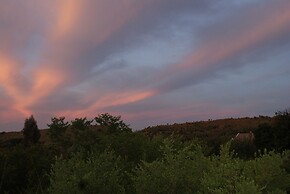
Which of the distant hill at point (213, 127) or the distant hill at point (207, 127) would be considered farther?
the distant hill at point (207, 127)

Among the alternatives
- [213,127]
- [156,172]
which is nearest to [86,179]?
[156,172]

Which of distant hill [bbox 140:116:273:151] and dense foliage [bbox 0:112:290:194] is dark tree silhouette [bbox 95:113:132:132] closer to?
dense foliage [bbox 0:112:290:194]

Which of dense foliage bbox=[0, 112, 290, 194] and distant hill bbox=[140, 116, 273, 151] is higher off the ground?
distant hill bbox=[140, 116, 273, 151]

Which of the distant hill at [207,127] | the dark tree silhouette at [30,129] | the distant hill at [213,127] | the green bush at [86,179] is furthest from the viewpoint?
the distant hill at [207,127]

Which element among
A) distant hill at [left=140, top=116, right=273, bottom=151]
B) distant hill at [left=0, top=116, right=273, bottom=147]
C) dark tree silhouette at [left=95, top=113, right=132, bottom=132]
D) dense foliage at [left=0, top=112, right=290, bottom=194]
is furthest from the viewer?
distant hill at [left=0, top=116, right=273, bottom=147]

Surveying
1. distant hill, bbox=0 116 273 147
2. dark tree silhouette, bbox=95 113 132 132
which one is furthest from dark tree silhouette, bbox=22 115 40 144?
dark tree silhouette, bbox=95 113 132 132

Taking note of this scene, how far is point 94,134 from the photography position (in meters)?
12.9

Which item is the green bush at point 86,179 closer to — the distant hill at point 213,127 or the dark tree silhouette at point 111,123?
the dark tree silhouette at point 111,123

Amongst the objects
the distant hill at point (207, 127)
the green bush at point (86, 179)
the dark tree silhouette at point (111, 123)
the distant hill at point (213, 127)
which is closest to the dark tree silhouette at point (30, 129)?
the distant hill at point (207, 127)

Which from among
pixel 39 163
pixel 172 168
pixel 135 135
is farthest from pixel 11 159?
pixel 172 168

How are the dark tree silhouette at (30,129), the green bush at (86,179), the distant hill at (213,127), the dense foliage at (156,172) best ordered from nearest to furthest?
the dense foliage at (156,172) → the green bush at (86,179) → the dark tree silhouette at (30,129) → the distant hill at (213,127)

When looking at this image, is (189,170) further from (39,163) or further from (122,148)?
(39,163)

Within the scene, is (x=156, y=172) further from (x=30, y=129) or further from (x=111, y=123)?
(x=30, y=129)

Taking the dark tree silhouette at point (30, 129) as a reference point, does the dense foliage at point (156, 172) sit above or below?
below
